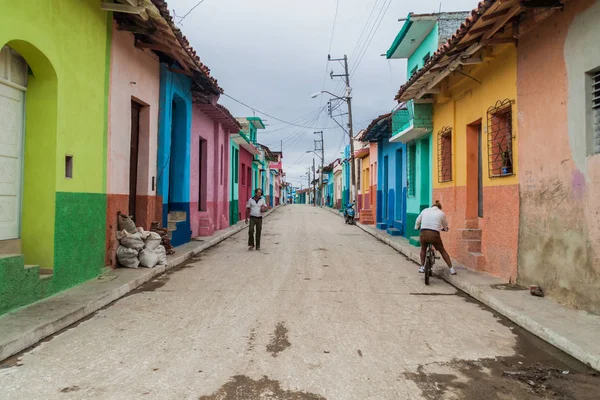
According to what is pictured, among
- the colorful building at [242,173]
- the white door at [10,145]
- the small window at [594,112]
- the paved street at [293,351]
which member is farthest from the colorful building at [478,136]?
the colorful building at [242,173]

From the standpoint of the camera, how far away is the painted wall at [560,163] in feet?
19.0

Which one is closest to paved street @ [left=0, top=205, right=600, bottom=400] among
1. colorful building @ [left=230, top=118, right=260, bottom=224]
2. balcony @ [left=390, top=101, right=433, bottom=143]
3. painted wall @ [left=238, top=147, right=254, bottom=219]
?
balcony @ [left=390, top=101, right=433, bottom=143]

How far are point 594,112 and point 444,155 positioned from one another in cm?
633

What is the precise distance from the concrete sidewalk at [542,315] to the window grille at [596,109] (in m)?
2.11

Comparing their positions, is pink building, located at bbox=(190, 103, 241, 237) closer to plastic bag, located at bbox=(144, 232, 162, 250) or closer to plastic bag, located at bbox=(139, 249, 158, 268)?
plastic bag, located at bbox=(144, 232, 162, 250)

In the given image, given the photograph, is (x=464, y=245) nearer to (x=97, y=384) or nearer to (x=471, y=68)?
(x=471, y=68)

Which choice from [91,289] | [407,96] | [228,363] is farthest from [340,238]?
[228,363]

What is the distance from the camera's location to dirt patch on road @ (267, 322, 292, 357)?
4.59 meters

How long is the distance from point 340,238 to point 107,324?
11908 millimetres

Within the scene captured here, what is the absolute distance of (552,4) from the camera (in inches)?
245

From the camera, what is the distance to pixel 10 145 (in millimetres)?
6043

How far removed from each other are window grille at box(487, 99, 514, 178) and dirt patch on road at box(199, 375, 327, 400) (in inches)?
246

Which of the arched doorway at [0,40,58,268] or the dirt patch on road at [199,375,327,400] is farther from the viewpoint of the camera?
the arched doorway at [0,40,58,268]

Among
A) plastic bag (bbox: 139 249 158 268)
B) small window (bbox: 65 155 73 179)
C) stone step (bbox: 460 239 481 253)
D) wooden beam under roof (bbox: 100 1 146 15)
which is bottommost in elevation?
plastic bag (bbox: 139 249 158 268)
